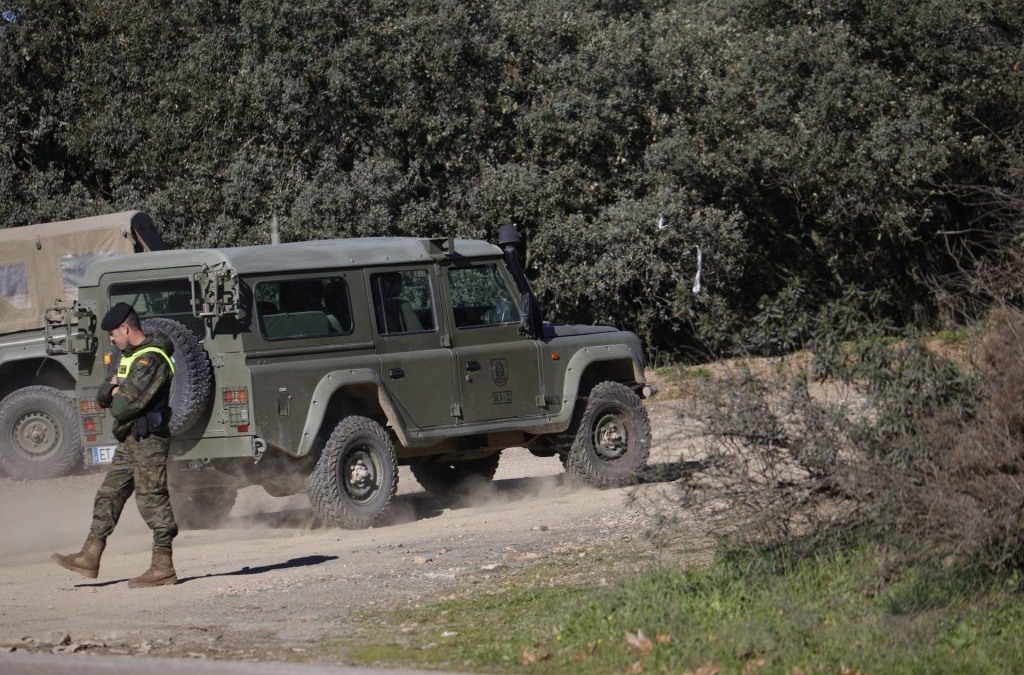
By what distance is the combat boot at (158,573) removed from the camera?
8.41 metres

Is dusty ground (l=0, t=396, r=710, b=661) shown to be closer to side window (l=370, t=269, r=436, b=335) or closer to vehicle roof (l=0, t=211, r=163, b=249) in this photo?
side window (l=370, t=269, r=436, b=335)

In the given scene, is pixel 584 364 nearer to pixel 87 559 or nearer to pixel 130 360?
pixel 130 360

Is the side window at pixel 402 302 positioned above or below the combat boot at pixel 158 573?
above

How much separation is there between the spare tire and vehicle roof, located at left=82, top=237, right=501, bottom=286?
597 mm

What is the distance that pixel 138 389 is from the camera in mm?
8305

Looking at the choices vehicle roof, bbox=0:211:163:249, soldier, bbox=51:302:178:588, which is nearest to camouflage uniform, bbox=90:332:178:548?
soldier, bbox=51:302:178:588

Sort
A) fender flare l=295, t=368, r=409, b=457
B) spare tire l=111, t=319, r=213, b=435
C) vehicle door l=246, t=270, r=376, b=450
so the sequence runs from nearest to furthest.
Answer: spare tire l=111, t=319, r=213, b=435, vehicle door l=246, t=270, r=376, b=450, fender flare l=295, t=368, r=409, b=457

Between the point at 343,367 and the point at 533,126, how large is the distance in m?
12.9

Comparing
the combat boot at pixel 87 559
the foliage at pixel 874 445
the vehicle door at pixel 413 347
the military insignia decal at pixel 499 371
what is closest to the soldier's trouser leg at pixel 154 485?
the combat boot at pixel 87 559

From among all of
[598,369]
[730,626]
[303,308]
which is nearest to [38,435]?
[303,308]

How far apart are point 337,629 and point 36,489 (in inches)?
340

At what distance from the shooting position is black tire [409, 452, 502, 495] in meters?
12.9

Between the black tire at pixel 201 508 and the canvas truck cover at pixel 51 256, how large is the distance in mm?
5192

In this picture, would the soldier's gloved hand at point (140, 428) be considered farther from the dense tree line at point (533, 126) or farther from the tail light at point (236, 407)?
the dense tree line at point (533, 126)
